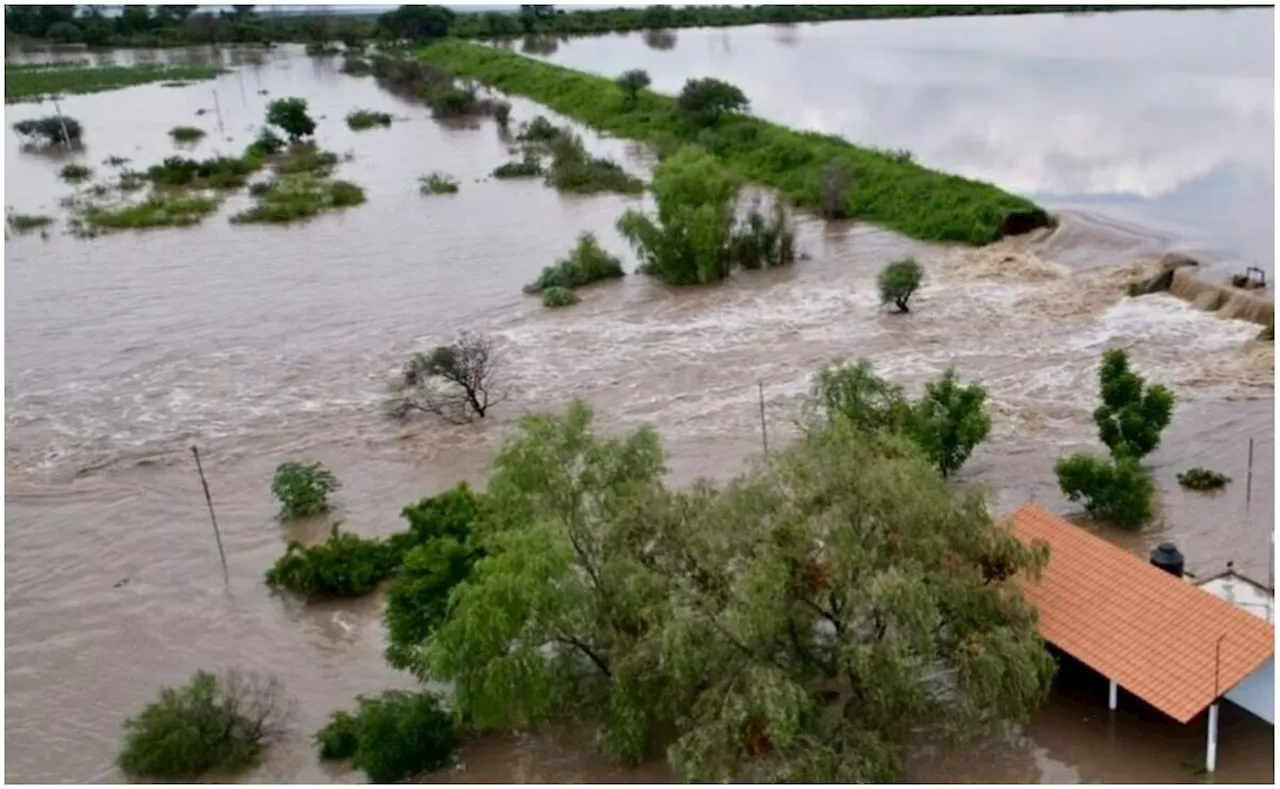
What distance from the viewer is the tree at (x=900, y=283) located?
81.8ft

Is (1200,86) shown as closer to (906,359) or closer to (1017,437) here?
(906,359)

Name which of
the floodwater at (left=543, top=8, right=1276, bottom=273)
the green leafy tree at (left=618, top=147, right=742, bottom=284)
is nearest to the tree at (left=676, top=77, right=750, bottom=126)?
the floodwater at (left=543, top=8, right=1276, bottom=273)

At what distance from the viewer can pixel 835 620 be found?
1027 cm

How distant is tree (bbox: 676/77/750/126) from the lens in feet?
149

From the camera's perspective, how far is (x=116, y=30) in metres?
94.4

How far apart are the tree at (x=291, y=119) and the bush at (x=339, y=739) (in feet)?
143

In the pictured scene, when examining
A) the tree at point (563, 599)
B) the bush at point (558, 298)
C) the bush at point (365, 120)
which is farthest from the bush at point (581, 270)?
the bush at point (365, 120)

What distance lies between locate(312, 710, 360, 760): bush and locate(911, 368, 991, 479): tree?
29.7ft

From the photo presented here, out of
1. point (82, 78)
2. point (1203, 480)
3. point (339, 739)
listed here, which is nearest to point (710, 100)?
point (1203, 480)

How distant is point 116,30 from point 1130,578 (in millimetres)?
102171

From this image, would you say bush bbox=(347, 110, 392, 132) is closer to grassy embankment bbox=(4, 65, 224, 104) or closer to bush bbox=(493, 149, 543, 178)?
bush bbox=(493, 149, 543, 178)

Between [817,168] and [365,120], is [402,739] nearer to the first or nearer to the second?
[817,168]

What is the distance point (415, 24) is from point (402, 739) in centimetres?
8566

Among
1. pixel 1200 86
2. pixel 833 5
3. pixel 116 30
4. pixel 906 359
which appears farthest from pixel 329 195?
pixel 116 30
